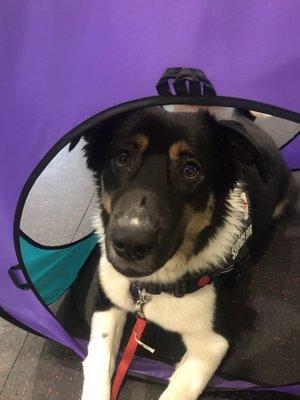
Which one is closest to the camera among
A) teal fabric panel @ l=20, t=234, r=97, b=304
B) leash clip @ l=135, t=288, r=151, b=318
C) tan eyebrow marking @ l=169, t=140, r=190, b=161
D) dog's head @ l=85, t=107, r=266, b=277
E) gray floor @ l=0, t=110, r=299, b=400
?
dog's head @ l=85, t=107, r=266, b=277

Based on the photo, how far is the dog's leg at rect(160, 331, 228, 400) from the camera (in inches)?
72.8

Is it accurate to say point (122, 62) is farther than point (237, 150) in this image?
No

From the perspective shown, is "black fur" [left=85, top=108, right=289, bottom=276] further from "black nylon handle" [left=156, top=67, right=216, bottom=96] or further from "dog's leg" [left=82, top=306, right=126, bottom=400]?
"dog's leg" [left=82, top=306, right=126, bottom=400]

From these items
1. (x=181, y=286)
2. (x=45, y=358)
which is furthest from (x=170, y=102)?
(x=45, y=358)

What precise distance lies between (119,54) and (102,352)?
1311 millimetres

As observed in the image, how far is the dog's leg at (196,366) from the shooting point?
6.07 ft

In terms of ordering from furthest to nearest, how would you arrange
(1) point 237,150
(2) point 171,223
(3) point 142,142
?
(1) point 237,150, (3) point 142,142, (2) point 171,223

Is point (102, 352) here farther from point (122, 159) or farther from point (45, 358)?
point (122, 159)

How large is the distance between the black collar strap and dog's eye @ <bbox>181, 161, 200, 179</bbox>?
0.52 metres

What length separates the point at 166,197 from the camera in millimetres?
1517

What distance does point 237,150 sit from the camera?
1734 mm

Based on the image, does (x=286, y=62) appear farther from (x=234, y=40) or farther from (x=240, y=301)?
(x=240, y=301)

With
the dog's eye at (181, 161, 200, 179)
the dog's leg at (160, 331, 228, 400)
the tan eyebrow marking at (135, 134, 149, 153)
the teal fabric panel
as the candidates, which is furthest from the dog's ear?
the teal fabric panel

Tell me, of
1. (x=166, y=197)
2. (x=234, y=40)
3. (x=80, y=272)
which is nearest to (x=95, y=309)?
(x=80, y=272)
